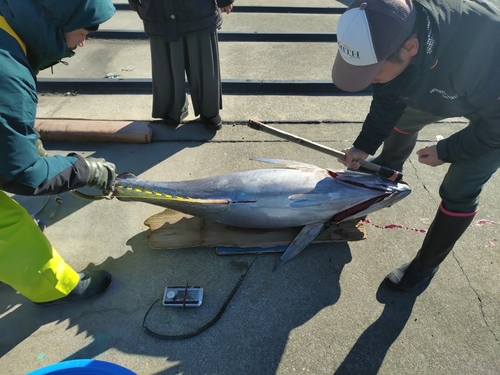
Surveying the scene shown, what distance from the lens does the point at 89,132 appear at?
400 centimetres

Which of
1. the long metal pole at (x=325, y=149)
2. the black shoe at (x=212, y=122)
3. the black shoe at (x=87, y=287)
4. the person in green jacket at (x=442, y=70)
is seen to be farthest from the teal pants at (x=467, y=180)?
the black shoe at (x=212, y=122)

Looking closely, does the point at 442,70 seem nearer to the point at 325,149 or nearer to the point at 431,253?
the point at 325,149

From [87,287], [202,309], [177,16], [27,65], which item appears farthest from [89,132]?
[202,309]

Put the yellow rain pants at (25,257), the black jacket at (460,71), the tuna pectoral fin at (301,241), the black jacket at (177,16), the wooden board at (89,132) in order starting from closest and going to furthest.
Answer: the black jacket at (460,71) < the yellow rain pants at (25,257) < the tuna pectoral fin at (301,241) < the black jacket at (177,16) < the wooden board at (89,132)

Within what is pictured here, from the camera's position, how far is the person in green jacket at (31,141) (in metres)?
1.63

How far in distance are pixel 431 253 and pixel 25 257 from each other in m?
2.67

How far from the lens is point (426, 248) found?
8.23 feet

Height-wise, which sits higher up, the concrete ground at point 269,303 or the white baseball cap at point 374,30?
the white baseball cap at point 374,30

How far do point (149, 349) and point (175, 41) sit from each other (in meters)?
2.85

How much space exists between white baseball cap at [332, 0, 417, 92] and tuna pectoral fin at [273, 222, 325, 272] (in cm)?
138

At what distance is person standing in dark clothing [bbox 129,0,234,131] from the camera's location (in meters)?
3.44

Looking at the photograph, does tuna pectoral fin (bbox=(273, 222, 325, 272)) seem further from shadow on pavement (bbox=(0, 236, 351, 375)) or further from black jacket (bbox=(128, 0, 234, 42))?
black jacket (bbox=(128, 0, 234, 42))

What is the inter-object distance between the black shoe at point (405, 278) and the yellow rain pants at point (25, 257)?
2362mm

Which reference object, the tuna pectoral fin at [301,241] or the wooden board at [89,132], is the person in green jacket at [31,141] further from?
the wooden board at [89,132]
